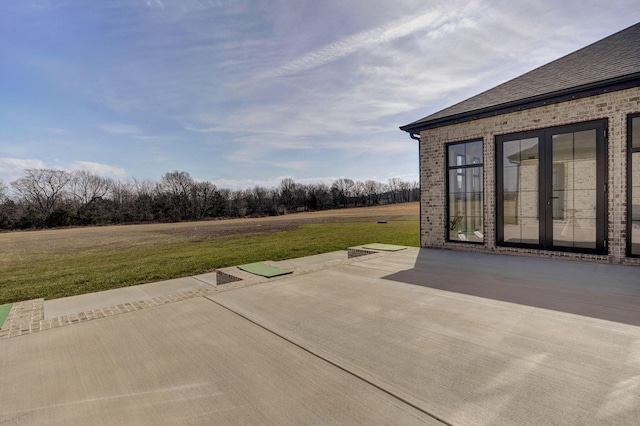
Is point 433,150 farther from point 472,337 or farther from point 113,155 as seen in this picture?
point 113,155

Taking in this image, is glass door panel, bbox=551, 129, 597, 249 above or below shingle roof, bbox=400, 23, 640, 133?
below

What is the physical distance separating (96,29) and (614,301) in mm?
12798

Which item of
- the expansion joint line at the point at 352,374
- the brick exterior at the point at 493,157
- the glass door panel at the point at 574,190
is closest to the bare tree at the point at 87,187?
the brick exterior at the point at 493,157

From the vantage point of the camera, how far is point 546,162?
19.9 feet

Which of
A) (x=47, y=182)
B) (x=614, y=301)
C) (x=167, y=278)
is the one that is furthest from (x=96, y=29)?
(x=47, y=182)

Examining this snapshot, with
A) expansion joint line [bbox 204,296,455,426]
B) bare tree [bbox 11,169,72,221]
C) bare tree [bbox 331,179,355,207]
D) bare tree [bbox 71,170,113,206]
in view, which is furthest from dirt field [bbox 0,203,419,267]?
bare tree [bbox 331,179,355,207]

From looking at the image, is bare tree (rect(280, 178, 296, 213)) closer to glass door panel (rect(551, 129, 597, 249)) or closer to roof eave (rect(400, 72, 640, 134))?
roof eave (rect(400, 72, 640, 134))

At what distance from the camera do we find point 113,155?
152ft

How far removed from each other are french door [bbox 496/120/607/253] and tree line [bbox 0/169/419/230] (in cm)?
4614

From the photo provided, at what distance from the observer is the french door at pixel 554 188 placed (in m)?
5.56

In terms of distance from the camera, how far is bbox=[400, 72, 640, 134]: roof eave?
5035mm

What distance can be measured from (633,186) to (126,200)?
5480 cm

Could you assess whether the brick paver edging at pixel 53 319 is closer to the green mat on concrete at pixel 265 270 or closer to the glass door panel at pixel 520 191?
the green mat on concrete at pixel 265 270

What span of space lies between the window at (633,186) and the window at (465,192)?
7.98 ft
